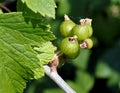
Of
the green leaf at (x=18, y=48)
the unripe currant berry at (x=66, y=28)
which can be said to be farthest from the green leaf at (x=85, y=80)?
the green leaf at (x=18, y=48)

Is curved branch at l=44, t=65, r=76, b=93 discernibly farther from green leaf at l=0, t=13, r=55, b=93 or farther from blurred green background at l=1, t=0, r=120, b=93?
blurred green background at l=1, t=0, r=120, b=93

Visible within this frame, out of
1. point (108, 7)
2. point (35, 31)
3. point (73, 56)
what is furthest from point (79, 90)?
point (35, 31)

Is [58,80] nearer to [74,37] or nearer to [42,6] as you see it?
[74,37]

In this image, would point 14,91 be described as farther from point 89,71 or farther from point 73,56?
point 89,71

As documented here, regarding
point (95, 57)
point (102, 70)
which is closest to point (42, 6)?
point (102, 70)

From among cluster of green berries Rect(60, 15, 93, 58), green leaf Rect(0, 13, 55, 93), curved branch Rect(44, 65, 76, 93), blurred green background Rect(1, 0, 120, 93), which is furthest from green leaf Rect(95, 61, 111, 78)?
green leaf Rect(0, 13, 55, 93)

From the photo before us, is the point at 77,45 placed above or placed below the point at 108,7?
above
